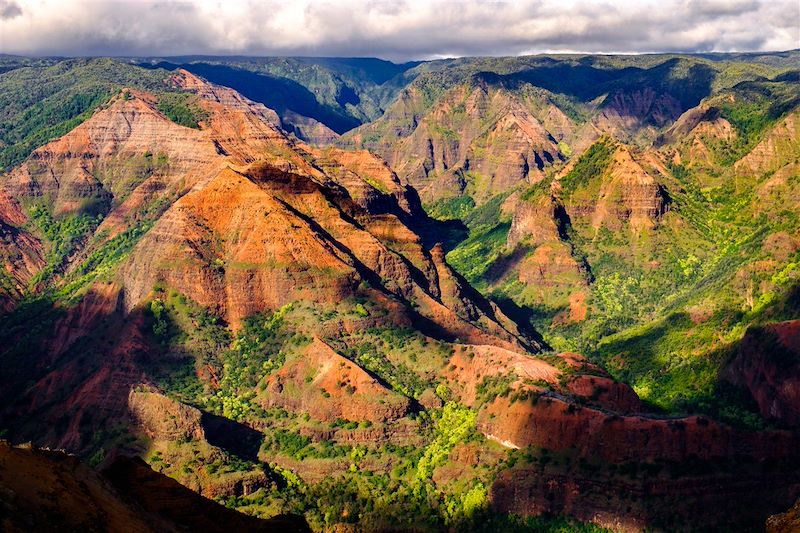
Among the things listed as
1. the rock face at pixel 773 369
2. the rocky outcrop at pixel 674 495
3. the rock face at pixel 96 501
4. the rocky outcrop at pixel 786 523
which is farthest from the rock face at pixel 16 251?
the rocky outcrop at pixel 786 523

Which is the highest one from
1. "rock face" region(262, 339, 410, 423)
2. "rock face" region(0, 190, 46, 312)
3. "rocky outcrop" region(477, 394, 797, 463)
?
"rocky outcrop" region(477, 394, 797, 463)

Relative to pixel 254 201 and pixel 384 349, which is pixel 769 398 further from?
pixel 254 201

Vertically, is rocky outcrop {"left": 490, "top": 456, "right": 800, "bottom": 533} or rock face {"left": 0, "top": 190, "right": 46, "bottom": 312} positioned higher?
rocky outcrop {"left": 490, "top": 456, "right": 800, "bottom": 533}

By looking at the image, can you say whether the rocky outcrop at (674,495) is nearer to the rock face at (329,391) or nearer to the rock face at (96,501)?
the rock face at (329,391)

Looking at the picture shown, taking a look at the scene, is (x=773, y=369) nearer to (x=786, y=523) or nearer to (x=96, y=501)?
(x=786, y=523)

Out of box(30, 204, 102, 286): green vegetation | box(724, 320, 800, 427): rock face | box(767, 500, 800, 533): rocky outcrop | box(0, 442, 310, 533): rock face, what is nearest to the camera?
box(0, 442, 310, 533): rock face

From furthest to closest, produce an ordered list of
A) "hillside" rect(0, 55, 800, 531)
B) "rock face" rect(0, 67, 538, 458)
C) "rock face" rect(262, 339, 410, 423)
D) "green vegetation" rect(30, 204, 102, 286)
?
"green vegetation" rect(30, 204, 102, 286) < "rock face" rect(0, 67, 538, 458) < "rock face" rect(262, 339, 410, 423) < "hillside" rect(0, 55, 800, 531)

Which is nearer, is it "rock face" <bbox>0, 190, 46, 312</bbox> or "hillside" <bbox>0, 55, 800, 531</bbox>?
"hillside" <bbox>0, 55, 800, 531</bbox>

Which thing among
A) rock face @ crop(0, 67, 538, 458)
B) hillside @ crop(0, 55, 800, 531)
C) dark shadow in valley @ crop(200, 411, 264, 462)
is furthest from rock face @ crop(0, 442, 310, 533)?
dark shadow in valley @ crop(200, 411, 264, 462)

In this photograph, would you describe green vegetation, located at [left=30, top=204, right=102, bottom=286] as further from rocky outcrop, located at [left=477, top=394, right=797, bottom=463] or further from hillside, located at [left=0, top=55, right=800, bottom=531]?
rocky outcrop, located at [left=477, top=394, right=797, bottom=463]

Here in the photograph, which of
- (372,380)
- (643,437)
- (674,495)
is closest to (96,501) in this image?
(674,495)
